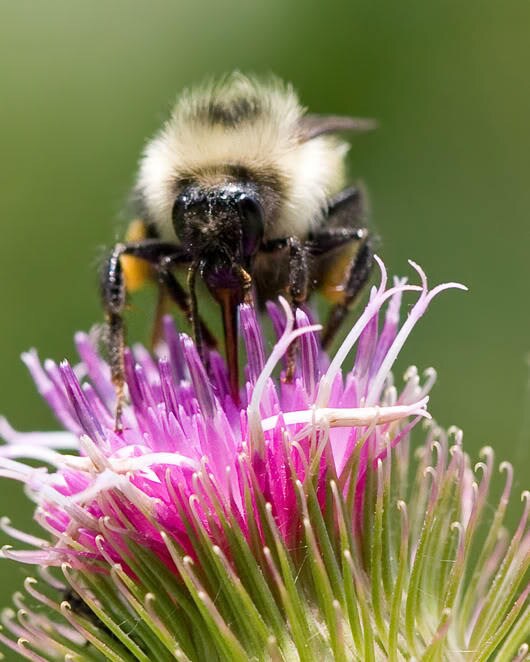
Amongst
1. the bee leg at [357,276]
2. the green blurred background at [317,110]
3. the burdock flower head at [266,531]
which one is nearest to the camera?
the burdock flower head at [266,531]

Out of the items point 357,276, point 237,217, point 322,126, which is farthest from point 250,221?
point 322,126

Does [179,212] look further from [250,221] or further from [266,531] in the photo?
[266,531]

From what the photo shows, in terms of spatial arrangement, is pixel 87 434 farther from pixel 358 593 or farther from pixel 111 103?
pixel 111 103

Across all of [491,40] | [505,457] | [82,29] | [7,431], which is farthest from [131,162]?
[7,431]

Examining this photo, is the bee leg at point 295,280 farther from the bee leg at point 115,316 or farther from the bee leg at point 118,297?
the bee leg at point 115,316

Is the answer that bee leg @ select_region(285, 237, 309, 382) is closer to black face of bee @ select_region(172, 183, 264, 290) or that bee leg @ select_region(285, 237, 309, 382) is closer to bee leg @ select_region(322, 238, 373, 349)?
black face of bee @ select_region(172, 183, 264, 290)

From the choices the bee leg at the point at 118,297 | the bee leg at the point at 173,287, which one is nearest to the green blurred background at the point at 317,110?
the bee leg at the point at 118,297

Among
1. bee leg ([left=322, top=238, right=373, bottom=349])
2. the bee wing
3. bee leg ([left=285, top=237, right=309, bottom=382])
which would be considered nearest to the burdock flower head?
bee leg ([left=285, top=237, right=309, bottom=382])
